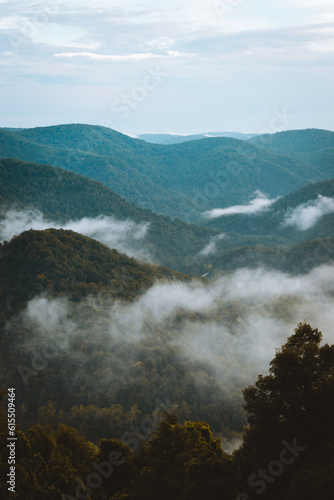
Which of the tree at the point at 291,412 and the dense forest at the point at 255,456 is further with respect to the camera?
the tree at the point at 291,412

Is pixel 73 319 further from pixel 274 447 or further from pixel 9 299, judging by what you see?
pixel 274 447

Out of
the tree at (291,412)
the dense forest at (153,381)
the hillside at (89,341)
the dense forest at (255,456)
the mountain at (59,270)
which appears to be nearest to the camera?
the dense forest at (255,456)

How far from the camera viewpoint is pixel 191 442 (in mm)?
27031

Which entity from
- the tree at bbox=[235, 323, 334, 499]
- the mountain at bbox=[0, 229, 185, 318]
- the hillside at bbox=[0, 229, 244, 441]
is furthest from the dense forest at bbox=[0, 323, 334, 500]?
the mountain at bbox=[0, 229, 185, 318]

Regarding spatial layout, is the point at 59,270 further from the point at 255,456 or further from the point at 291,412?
the point at 291,412

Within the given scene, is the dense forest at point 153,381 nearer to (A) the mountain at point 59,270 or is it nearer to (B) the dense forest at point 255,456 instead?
(B) the dense forest at point 255,456

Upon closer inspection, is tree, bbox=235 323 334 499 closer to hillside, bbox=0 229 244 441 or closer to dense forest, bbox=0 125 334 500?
dense forest, bbox=0 125 334 500

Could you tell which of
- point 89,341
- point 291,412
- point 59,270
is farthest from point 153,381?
point 291,412

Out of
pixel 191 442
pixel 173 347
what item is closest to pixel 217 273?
pixel 173 347

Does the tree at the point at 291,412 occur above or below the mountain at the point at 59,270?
below

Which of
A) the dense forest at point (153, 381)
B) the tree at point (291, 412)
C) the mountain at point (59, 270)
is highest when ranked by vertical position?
the mountain at point (59, 270)

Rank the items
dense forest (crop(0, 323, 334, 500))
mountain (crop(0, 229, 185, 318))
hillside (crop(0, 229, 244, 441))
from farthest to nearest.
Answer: mountain (crop(0, 229, 185, 318)) < hillside (crop(0, 229, 244, 441)) < dense forest (crop(0, 323, 334, 500))

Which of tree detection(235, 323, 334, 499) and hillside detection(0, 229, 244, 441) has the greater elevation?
hillside detection(0, 229, 244, 441)

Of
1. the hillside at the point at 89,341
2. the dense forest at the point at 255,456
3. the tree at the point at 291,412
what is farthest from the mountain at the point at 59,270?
the tree at the point at 291,412
